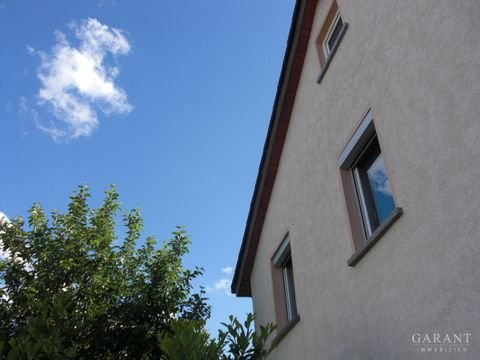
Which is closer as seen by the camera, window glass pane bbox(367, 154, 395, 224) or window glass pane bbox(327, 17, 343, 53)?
window glass pane bbox(367, 154, 395, 224)

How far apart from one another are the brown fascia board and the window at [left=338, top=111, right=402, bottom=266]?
292 centimetres

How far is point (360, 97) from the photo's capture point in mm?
5781

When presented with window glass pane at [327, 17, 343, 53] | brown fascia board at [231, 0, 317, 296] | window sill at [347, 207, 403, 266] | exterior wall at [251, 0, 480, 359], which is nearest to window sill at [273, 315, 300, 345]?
exterior wall at [251, 0, 480, 359]

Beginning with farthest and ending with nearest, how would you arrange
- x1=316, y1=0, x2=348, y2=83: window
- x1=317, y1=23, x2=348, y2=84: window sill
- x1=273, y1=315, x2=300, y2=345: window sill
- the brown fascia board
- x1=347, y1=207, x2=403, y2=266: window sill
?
the brown fascia board < x1=316, y1=0, x2=348, y2=83: window < x1=273, y1=315, x2=300, y2=345: window sill < x1=317, y1=23, x2=348, y2=84: window sill < x1=347, y1=207, x2=403, y2=266: window sill

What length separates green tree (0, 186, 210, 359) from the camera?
1071 cm

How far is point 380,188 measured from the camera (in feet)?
19.1

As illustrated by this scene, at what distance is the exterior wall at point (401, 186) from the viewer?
3.75 meters

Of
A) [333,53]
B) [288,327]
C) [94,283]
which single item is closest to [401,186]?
[333,53]

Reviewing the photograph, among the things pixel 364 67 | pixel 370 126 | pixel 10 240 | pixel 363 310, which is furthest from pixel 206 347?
pixel 10 240

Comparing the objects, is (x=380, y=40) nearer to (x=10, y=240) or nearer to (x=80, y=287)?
(x=80, y=287)
